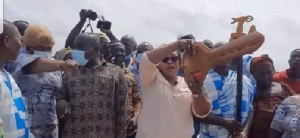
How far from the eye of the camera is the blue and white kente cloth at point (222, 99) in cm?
546

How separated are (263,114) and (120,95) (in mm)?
1599

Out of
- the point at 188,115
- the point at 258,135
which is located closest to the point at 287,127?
the point at 258,135

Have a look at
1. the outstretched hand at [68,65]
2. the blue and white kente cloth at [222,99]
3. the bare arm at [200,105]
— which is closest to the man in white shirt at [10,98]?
the outstretched hand at [68,65]

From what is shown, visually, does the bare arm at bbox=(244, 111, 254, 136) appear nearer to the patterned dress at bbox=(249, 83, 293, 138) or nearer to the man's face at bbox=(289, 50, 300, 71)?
the patterned dress at bbox=(249, 83, 293, 138)

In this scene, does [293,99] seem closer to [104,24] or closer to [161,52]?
[161,52]

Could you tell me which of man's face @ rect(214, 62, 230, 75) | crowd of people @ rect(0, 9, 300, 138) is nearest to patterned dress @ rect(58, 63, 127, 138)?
crowd of people @ rect(0, 9, 300, 138)

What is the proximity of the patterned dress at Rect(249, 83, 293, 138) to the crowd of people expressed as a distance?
A: 0.01m

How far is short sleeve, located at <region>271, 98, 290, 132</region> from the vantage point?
5391 millimetres

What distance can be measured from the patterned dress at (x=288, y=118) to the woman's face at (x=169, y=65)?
1.41 meters

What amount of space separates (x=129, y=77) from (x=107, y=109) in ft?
3.42

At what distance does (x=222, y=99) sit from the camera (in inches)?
216

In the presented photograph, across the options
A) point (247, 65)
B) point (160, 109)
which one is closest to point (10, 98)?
point (160, 109)

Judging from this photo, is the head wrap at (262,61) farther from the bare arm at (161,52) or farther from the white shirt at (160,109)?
the bare arm at (161,52)

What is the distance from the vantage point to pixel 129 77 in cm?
589
